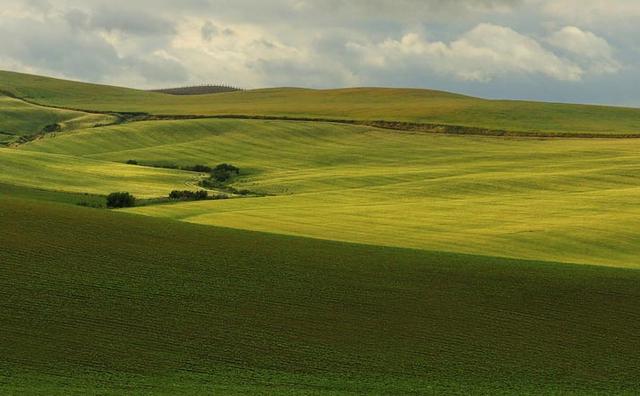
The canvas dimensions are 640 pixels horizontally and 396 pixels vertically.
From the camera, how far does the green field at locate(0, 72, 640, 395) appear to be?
23.7 m

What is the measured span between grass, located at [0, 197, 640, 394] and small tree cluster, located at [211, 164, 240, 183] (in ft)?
134

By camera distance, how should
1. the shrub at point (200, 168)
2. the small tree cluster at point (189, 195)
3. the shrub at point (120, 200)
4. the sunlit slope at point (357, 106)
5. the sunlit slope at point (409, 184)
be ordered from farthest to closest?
the sunlit slope at point (357, 106), the shrub at point (200, 168), the small tree cluster at point (189, 195), the shrub at point (120, 200), the sunlit slope at point (409, 184)

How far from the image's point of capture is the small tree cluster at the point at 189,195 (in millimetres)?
62741

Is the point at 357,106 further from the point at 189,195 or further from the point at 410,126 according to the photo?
the point at 189,195

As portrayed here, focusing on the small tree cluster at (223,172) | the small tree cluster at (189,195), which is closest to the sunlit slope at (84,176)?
the small tree cluster at (189,195)

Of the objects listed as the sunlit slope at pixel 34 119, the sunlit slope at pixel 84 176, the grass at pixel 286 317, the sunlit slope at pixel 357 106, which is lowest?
the grass at pixel 286 317

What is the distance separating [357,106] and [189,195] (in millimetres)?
74109

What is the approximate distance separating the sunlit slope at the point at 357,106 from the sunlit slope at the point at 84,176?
46231 millimetres

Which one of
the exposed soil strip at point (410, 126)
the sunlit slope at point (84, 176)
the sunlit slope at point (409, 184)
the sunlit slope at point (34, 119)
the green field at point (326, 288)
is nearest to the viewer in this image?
the green field at point (326, 288)

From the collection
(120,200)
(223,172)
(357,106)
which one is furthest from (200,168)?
(357,106)

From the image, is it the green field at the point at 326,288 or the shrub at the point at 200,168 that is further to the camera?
the shrub at the point at 200,168

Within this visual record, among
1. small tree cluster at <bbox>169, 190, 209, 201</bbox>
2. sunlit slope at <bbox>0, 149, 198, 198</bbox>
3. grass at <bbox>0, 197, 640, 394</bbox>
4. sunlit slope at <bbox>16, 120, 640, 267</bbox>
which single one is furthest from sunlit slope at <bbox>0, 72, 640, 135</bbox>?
grass at <bbox>0, 197, 640, 394</bbox>

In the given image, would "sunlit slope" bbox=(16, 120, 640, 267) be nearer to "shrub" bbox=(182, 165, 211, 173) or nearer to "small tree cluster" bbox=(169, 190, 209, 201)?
"shrub" bbox=(182, 165, 211, 173)

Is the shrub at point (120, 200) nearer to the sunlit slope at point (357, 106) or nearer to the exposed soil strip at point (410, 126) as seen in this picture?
the exposed soil strip at point (410, 126)
